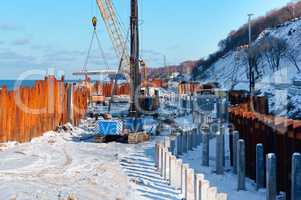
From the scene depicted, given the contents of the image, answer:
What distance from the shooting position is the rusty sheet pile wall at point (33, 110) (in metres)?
17.4

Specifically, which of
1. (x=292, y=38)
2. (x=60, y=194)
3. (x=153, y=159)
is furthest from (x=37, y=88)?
(x=292, y=38)

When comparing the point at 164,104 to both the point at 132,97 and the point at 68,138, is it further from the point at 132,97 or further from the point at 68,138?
the point at 68,138

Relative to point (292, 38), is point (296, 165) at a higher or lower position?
lower

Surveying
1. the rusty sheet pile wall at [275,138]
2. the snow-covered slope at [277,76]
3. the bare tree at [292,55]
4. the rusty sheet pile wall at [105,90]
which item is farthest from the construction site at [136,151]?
the bare tree at [292,55]

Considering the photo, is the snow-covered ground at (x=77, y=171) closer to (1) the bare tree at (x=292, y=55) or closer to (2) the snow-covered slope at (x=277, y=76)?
(2) the snow-covered slope at (x=277, y=76)

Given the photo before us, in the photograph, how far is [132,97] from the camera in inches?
1146

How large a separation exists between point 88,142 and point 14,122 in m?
3.74

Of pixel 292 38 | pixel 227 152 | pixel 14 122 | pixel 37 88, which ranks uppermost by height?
pixel 292 38

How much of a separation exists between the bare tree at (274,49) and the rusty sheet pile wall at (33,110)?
64040 millimetres

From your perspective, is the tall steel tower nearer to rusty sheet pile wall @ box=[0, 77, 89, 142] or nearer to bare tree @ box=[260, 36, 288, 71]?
rusty sheet pile wall @ box=[0, 77, 89, 142]

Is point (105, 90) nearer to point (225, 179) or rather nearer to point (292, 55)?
point (225, 179)

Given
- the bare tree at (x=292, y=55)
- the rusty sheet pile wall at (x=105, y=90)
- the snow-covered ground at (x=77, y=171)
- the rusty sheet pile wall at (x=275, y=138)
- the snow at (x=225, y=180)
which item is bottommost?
the snow at (x=225, y=180)

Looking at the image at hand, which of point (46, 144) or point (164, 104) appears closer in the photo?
Result: point (46, 144)

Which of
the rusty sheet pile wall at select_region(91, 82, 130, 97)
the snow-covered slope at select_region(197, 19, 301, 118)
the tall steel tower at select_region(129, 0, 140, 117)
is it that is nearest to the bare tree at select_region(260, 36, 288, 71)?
the snow-covered slope at select_region(197, 19, 301, 118)
